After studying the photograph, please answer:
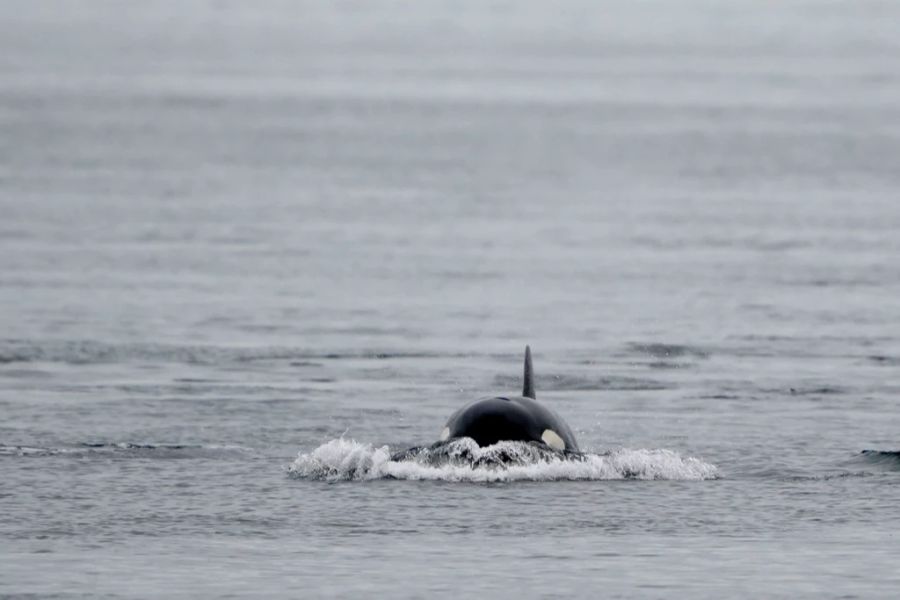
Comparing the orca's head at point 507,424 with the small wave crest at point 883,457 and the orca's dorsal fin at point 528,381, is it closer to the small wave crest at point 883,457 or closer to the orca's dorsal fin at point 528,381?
the orca's dorsal fin at point 528,381

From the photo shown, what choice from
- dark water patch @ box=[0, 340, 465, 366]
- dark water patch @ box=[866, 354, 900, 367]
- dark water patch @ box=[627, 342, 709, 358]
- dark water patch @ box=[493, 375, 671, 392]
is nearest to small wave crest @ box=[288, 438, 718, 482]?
dark water patch @ box=[493, 375, 671, 392]

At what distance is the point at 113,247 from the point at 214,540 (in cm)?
2849

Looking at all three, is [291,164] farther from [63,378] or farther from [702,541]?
[702,541]

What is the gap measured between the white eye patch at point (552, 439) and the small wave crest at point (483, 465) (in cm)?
17

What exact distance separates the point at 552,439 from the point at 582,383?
8.12m

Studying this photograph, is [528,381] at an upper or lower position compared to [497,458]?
upper

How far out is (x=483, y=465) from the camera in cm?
2469

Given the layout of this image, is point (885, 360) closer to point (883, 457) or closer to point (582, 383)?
point (582, 383)

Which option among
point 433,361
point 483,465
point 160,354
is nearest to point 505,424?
point 483,465

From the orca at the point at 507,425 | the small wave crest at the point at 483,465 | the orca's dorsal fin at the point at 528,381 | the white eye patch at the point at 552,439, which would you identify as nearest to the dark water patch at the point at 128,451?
the small wave crest at the point at 483,465

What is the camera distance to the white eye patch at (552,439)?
25062 mm

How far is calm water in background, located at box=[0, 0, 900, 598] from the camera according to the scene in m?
21.3

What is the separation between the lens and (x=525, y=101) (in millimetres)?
134625

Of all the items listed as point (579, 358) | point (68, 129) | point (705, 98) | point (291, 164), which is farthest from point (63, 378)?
point (705, 98)
